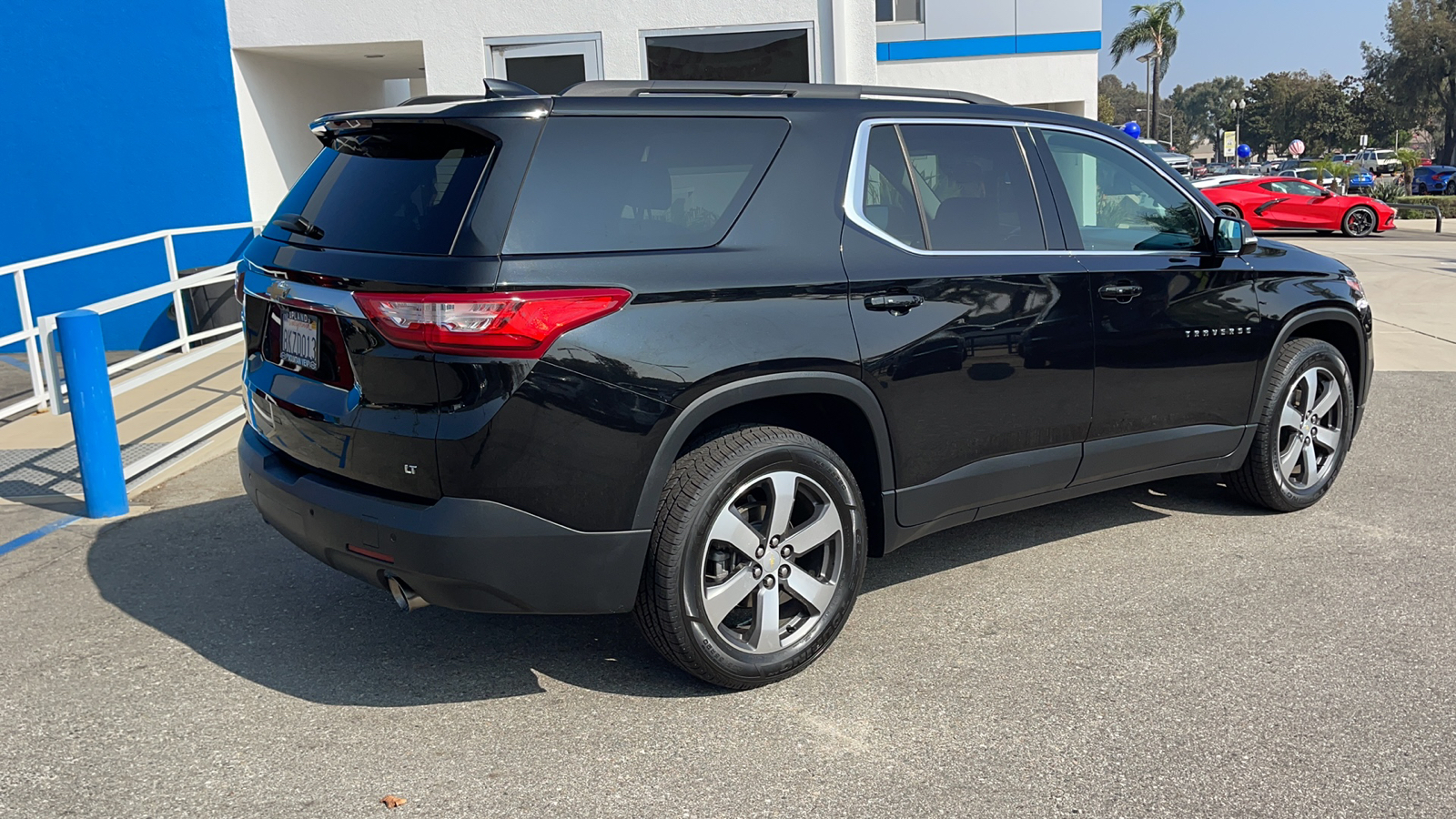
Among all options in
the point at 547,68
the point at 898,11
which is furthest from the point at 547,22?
the point at 898,11

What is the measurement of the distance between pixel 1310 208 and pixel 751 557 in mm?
27119

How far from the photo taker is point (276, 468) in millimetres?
3633

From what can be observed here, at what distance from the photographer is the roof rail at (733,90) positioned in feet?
11.8

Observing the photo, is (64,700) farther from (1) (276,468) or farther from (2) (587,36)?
(2) (587,36)

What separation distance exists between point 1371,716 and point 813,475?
1795 mm

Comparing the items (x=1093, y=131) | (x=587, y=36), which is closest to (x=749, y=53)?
(x=587, y=36)

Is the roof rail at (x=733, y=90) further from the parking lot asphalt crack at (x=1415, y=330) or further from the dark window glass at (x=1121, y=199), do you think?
the parking lot asphalt crack at (x=1415, y=330)

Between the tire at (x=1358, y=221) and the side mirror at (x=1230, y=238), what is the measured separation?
25015 millimetres

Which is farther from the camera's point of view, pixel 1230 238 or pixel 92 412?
pixel 92 412

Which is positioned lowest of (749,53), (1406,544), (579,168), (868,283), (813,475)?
(1406,544)

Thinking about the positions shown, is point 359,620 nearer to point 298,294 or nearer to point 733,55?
point 298,294

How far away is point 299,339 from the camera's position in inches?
137

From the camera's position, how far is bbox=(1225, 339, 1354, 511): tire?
5121mm

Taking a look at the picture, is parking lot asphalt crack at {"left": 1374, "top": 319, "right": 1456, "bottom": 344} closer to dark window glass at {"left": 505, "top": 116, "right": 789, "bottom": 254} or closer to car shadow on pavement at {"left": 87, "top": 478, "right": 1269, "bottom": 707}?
car shadow on pavement at {"left": 87, "top": 478, "right": 1269, "bottom": 707}
